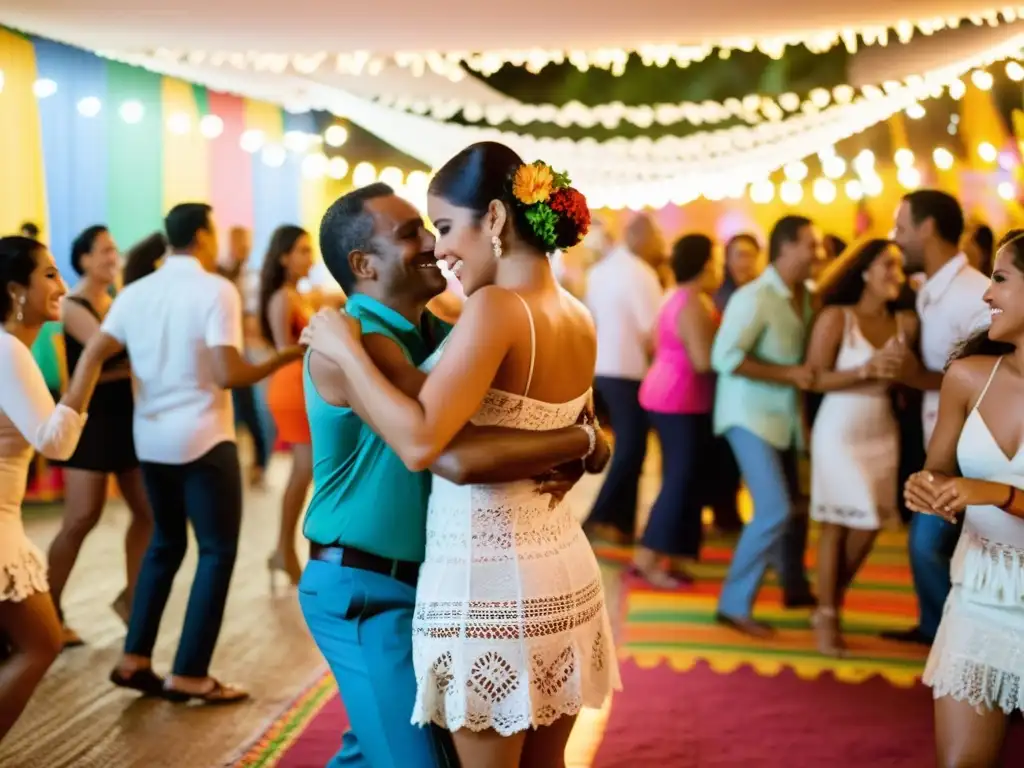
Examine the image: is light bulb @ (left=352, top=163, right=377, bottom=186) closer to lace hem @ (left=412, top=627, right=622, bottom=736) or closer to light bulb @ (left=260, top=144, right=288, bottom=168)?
light bulb @ (left=260, top=144, right=288, bottom=168)

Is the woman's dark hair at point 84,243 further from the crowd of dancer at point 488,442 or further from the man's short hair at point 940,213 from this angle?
the man's short hair at point 940,213

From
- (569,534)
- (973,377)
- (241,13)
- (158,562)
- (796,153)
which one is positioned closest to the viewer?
(569,534)

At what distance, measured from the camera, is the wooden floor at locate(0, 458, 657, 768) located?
11.2ft

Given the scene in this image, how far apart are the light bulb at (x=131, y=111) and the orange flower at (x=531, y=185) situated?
5645 millimetres

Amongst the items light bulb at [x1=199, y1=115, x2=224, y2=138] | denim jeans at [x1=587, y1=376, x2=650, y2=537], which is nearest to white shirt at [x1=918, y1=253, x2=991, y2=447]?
denim jeans at [x1=587, y1=376, x2=650, y2=537]

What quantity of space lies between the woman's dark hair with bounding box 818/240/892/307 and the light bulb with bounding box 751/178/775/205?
5.28 m

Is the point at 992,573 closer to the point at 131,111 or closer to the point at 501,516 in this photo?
the point at 501,516

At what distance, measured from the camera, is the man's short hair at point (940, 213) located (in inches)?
167

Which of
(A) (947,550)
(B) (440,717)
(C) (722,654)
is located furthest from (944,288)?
(B) (440,717)

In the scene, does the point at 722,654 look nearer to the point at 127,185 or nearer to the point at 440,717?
the point at 440,717

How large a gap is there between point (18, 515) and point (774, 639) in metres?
2.82

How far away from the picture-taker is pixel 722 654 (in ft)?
14.3

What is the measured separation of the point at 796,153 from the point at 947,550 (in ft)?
11.5

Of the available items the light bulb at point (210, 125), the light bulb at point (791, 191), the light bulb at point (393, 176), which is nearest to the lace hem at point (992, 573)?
the light bulb at point (393, 176)
